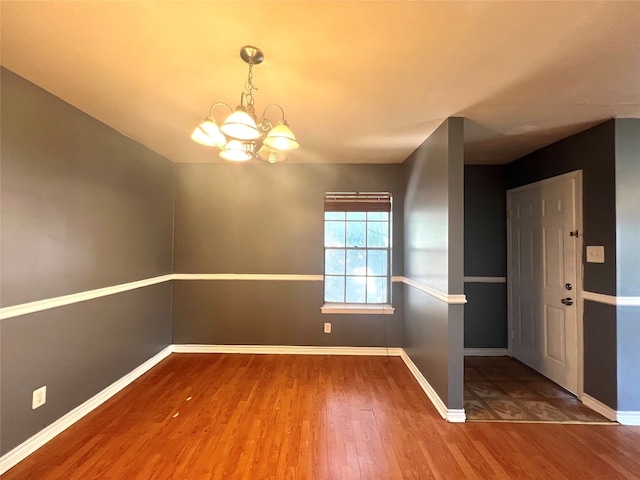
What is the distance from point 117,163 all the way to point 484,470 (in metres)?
3.64

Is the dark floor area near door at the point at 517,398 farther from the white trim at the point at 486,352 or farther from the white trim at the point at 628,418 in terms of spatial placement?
the white trim at the point at 486,352

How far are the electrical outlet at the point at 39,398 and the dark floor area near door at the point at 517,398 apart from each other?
3.05 meters

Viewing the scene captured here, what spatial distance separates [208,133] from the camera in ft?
5.00

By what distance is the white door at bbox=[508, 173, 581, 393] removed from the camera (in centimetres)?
256

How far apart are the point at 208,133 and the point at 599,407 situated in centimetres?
355

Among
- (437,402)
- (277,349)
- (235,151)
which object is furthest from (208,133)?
(277,349)

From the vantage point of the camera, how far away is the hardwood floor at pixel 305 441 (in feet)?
5.43

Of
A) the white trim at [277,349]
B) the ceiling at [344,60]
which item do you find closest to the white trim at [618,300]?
the ceiling at [344,60]

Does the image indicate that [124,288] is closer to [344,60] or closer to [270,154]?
[270,154]

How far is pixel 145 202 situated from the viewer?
2941mm

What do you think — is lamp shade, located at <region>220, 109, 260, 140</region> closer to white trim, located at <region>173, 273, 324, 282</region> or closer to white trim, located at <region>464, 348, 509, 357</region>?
white trim, located at <region>173, 273, 324, 282</region>

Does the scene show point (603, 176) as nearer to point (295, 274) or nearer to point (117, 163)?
point (295, 274)

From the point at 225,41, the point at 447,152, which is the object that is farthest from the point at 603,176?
the point at 225,41

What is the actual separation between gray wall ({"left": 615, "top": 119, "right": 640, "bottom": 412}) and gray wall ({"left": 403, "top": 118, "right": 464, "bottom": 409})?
119cm
